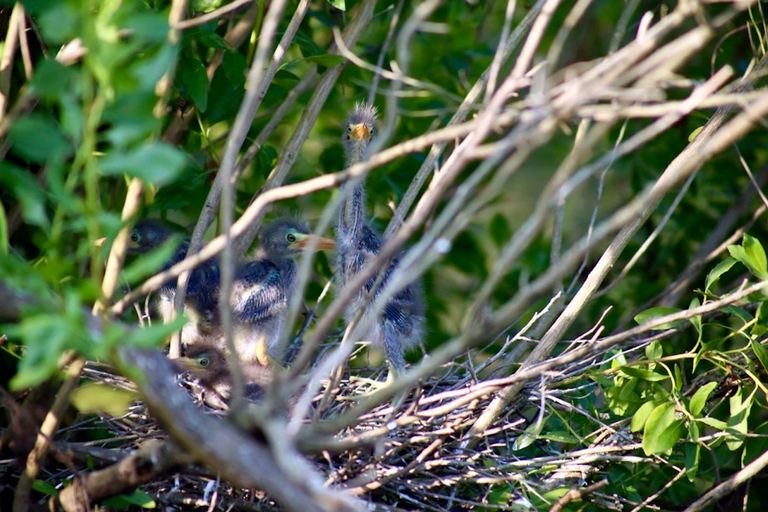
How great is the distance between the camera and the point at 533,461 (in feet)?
7.34

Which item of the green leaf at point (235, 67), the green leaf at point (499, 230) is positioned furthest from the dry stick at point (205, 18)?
the green leaf at point (499, 230)

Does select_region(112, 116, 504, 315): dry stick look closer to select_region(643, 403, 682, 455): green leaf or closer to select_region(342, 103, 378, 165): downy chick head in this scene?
select_region(643, 403, 682, 455): green leaf

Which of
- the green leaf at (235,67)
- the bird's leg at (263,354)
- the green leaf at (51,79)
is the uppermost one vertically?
the green leaf at (51,79)

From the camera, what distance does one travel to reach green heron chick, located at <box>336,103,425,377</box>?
9.14 feet

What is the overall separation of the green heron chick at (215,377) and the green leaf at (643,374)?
118cm

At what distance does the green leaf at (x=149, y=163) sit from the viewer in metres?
1.19

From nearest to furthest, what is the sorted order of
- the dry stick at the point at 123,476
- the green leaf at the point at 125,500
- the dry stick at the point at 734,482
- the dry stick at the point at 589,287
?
the dry stick at the point at 123,476, the green leaf at the point at 125,500, the dry stick at the point at 734,482, the dry stick at the point at 589,287

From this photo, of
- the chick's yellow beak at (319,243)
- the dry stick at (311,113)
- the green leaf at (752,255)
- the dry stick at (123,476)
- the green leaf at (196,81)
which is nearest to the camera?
the dry stick at (123,476)

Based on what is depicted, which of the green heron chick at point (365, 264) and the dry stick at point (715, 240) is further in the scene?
the dry stick at point (715, 240)

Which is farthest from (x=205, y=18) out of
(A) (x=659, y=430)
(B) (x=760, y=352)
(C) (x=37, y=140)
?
(B) (x=760, y=352)

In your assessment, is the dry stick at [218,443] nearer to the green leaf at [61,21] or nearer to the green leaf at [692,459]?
the green leaf at [61,21]

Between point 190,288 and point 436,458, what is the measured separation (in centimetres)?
118

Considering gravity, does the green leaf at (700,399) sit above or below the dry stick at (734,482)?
above

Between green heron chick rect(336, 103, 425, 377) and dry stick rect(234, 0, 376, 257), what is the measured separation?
168 millimetres
